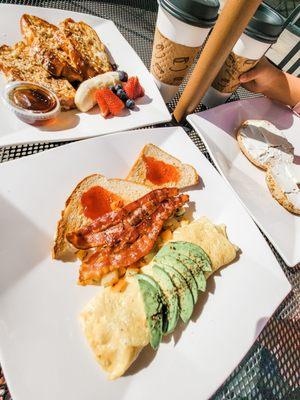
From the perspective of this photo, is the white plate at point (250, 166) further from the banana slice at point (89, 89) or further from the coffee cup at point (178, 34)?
the banana slice at point (89, 89)

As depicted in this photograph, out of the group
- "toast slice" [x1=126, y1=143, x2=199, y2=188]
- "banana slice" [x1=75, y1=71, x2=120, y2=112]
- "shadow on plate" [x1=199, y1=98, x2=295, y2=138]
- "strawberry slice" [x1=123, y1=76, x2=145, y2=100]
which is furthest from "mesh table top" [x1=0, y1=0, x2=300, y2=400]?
"shadow on plate" [x1=199, y1=98, x2=295, y2=138]

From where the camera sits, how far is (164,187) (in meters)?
1.55

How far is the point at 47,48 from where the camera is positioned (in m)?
1.82

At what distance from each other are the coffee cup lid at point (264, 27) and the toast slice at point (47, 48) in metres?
1.15

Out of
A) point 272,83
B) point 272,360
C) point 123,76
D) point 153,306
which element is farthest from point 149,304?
point 272,83

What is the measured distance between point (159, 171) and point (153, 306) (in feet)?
2.66

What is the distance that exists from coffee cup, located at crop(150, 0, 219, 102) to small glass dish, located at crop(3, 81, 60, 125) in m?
0.74

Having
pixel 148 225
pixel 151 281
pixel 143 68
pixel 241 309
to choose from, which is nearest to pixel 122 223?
pixel 148 225

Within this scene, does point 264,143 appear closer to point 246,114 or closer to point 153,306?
point 246,114

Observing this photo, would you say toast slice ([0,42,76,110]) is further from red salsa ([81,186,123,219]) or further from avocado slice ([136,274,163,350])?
avocado slice ([136,274,163,350])

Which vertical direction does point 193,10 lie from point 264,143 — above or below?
above

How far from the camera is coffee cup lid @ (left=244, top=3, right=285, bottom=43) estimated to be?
1.49 meters

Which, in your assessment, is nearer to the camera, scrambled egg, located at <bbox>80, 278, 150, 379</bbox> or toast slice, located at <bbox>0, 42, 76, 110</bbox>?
scrambled egg, located at <bbox>80, 278, 150, 379</bbox>

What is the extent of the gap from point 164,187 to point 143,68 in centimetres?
106
